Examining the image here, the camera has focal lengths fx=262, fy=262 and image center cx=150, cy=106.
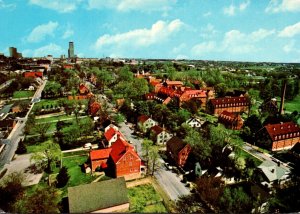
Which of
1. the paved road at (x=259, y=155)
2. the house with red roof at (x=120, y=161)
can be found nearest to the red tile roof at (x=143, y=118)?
the house with red roof at (x=120, y=161)

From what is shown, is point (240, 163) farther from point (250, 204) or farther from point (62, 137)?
point (62, 137)

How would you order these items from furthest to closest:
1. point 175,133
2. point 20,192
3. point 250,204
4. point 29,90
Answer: point 29,90, point 175,133, point 20,192, point 250,204

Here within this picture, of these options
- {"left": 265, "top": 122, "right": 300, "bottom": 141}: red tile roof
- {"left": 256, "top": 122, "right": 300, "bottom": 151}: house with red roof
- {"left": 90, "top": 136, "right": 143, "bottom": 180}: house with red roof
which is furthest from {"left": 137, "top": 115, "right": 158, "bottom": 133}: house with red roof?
{"left": 265, "top": 122, "right": 300, "bottom": 141}: red tile roof

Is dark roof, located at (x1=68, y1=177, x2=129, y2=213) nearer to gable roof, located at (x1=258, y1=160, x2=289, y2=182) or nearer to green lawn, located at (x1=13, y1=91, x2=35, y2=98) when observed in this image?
gable roof, located at (x1=258, y1=160, x2=289, y2=182)

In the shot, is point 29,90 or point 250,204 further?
point 29,90

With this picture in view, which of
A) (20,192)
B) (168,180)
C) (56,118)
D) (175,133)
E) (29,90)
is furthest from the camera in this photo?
(29,90)

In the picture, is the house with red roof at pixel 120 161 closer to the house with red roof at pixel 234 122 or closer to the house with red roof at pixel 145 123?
the house with red roof at pixel 145 123

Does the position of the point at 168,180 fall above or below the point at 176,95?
below

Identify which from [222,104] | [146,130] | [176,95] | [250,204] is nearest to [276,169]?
[250,204]
